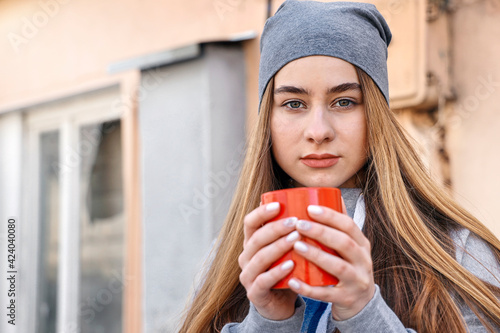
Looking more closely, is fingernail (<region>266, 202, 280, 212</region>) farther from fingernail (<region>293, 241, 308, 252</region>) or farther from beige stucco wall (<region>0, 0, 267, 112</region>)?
beige stucco wall (<region>0, 0, 267, 112</region>)

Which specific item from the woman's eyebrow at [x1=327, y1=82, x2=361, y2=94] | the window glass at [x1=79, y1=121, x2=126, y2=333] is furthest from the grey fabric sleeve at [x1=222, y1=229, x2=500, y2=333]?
the window glass at [x1=79, y1=121, x2=126, y2=333]

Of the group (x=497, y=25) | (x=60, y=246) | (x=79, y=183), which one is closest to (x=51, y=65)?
(x=79, y=183)

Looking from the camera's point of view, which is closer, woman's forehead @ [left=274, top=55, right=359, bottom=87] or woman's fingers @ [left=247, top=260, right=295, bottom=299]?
woman's fingers @ [left=247, top=260, right=295, bottom=299]

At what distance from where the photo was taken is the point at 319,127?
60.2 inches

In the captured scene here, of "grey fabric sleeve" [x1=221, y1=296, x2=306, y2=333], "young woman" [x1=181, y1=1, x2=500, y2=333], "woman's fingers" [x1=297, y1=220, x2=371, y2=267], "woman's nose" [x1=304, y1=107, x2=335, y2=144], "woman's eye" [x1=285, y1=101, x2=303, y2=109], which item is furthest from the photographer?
"woman's eye" [x1=285, y1=101, x2=303, y2=109]

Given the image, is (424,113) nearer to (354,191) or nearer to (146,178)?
(354,191)

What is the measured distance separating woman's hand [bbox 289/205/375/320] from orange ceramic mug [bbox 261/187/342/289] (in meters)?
0.01

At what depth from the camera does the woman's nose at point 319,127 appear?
5.01ft

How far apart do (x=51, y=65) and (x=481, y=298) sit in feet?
13.7

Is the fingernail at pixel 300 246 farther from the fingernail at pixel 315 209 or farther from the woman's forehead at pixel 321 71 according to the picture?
the woman's forehead at pixel 321 71

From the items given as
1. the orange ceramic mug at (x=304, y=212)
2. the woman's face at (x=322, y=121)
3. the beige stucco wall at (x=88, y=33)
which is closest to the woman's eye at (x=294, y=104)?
the woman's face at (x=322, y=121)

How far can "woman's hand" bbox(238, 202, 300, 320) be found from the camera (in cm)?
115

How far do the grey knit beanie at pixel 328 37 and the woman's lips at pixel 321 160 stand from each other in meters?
0.26

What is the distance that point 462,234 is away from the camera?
1547 millimetres
